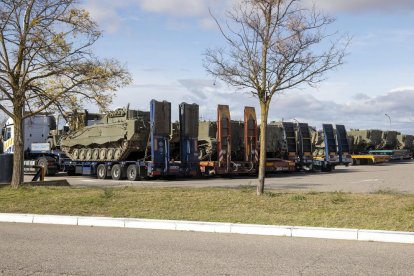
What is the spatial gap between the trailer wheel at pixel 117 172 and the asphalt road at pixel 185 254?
576 inches

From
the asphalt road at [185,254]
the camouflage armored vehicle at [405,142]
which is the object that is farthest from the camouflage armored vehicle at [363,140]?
the asphalt road at [185,254]

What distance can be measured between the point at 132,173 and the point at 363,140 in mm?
28489

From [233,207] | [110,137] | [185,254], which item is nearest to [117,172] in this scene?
[110,137]

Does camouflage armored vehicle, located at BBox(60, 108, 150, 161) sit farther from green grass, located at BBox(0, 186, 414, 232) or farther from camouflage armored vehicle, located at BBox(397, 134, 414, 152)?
camouflage armored vehicle, located at BBox(397, 134, 414, 152)

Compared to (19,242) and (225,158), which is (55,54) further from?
(225,158)

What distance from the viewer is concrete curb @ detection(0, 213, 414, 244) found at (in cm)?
873

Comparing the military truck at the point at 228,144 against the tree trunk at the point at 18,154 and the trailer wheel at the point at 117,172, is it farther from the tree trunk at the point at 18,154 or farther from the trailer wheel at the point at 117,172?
the tree trunk at the point at 18,154

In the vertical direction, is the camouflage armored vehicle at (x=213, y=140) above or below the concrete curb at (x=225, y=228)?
above

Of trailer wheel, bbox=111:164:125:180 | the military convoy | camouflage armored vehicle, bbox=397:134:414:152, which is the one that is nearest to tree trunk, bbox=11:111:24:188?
the military convoy

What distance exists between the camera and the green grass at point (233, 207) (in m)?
10.1

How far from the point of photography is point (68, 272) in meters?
6.39

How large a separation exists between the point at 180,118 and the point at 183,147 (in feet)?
4.47

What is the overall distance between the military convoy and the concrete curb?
1007 centimetres

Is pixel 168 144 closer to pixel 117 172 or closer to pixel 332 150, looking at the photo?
pixel 117 172
